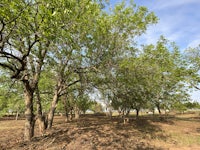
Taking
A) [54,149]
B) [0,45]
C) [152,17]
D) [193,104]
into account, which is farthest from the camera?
[193,104]

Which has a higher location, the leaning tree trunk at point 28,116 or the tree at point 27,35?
the tree at point 27,35

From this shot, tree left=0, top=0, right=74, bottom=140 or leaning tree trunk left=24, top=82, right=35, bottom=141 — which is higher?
tree left=0, top=0, right=74, bottom=140

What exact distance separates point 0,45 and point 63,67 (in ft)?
18.9

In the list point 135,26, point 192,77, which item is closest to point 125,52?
point 135,26

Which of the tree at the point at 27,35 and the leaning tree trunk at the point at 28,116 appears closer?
the tree at the point at 27,35

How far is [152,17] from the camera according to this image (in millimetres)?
12258

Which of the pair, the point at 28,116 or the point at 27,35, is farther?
the point at 28,116

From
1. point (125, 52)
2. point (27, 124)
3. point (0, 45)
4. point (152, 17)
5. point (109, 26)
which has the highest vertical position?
point (152, 17)

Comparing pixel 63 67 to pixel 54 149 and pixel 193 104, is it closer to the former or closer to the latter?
pixel 54 149

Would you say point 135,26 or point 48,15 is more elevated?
point 135,26

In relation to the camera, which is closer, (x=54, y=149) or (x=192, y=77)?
(x=54, y=149)

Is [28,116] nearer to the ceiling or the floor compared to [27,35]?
nearer to the floor

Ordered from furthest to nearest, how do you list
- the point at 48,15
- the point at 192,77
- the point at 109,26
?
the point at 192,77, the point at 109,26, the point at 48,15

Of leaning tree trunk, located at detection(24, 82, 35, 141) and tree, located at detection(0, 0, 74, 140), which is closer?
tree, located at detection(0, 0, 74, 140)
